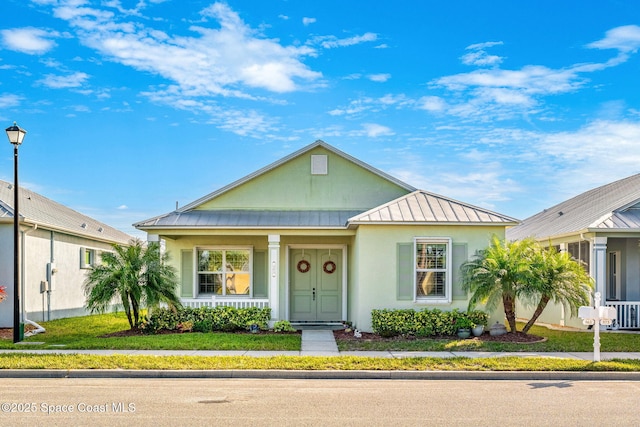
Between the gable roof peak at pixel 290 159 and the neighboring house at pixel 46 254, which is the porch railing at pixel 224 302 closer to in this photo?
the gable roof peak at pixel 290 159

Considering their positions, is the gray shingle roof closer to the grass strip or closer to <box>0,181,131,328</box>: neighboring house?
the grass strip

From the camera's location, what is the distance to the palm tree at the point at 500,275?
600 inches

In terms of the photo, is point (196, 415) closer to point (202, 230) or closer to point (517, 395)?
point (517, 395)

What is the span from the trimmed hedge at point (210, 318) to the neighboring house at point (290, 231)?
48cm

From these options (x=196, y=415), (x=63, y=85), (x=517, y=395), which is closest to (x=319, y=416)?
(x=196, y=415)

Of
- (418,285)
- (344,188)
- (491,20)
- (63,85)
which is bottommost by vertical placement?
(418,285)

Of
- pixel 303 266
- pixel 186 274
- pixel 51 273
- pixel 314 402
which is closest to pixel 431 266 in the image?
pixel 303 266

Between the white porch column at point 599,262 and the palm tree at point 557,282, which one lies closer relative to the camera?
the palm tree at point 557,282

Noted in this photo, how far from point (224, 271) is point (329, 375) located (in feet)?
29.7

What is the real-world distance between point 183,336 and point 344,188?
7.07 metres

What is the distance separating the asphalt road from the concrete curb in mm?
230

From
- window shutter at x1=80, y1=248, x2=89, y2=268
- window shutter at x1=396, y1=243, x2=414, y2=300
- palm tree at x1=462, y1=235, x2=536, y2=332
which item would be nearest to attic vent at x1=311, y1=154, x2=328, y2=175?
window shutter at x1=396, y1=243, x2=414, y2=300

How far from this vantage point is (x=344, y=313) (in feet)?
64.6

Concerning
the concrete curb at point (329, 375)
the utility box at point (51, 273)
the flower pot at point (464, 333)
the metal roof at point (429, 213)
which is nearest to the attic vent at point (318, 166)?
the metal roof at point (429, 213)
